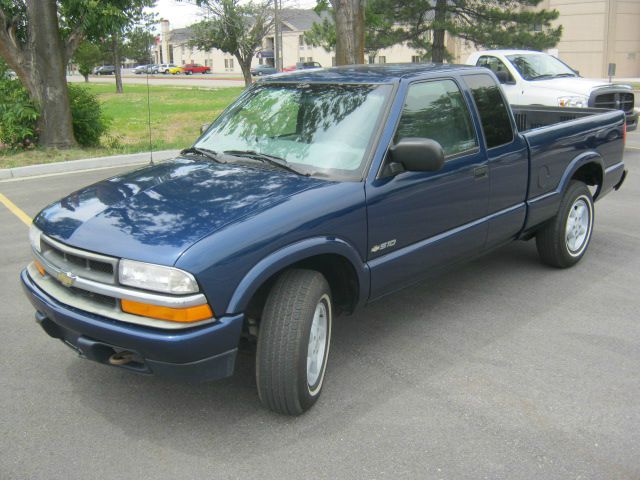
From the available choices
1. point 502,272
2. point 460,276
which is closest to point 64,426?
point 460,276

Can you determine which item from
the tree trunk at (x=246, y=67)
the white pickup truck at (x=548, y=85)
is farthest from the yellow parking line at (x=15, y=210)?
the tree trunk at (x=246, y=67)

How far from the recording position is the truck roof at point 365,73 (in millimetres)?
4414

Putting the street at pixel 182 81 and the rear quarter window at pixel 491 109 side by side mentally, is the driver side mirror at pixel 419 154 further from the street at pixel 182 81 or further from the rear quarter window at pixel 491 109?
the street at pixel 182 81

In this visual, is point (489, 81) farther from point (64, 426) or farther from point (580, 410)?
point (64, 426)

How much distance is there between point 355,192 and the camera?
378cm

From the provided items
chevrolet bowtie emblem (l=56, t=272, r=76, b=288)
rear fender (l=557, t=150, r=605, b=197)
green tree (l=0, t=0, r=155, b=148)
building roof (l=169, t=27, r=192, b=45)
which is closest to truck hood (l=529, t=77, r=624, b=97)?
rear fender (l=557, t=150, r=605, b=197)

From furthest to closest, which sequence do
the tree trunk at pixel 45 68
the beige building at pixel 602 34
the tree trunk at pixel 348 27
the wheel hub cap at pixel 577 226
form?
1. the beige building at pixel 602 34
2. the tree trunk at pixel 348 27
3. the tree trunk at pixel 45 68
4. the wheel hub cap at pixel 577 226

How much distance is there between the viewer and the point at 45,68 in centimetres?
1205

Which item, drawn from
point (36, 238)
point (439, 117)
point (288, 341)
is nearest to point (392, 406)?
point (288, 341)

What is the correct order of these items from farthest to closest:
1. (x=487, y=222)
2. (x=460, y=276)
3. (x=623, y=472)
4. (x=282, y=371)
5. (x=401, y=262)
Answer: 1. (x=460, y=276)
2. (x=487, y=222)
3. (x=401, y=262)
4. (x=282, y=371)
5. (x=623, y=472)

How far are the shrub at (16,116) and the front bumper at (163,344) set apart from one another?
10.0 metres

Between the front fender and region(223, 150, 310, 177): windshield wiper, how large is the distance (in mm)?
531

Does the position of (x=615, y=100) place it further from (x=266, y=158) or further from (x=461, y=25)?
(x=461, y=25)

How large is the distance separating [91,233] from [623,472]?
275cm
